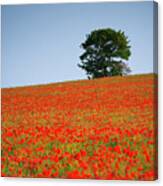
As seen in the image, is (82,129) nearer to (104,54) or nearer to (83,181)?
(83,181)

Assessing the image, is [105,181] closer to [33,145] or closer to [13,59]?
[33,145]

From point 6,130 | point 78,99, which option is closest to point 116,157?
point 78,99

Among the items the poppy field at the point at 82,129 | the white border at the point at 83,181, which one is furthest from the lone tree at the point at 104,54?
the white border at the point at 83,181

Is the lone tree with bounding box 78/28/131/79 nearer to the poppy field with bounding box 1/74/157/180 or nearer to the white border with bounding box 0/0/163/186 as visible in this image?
the poppy field with bounding box 1/74/157/180

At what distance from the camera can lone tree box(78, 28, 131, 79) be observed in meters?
7.37

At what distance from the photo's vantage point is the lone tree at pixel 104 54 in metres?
7.37

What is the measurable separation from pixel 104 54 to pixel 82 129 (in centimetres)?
83

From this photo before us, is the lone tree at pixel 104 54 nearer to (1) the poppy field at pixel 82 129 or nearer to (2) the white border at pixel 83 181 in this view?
(1) the poppy field at pixel 82 129

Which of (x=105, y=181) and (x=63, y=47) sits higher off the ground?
(x=63, y=47)

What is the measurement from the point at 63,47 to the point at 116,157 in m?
1.29

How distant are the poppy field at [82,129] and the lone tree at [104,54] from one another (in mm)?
97

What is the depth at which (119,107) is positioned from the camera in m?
7.45

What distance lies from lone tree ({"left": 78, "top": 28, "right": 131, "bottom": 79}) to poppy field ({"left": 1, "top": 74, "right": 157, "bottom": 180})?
97mm

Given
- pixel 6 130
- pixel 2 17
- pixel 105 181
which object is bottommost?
pixel 105 181
